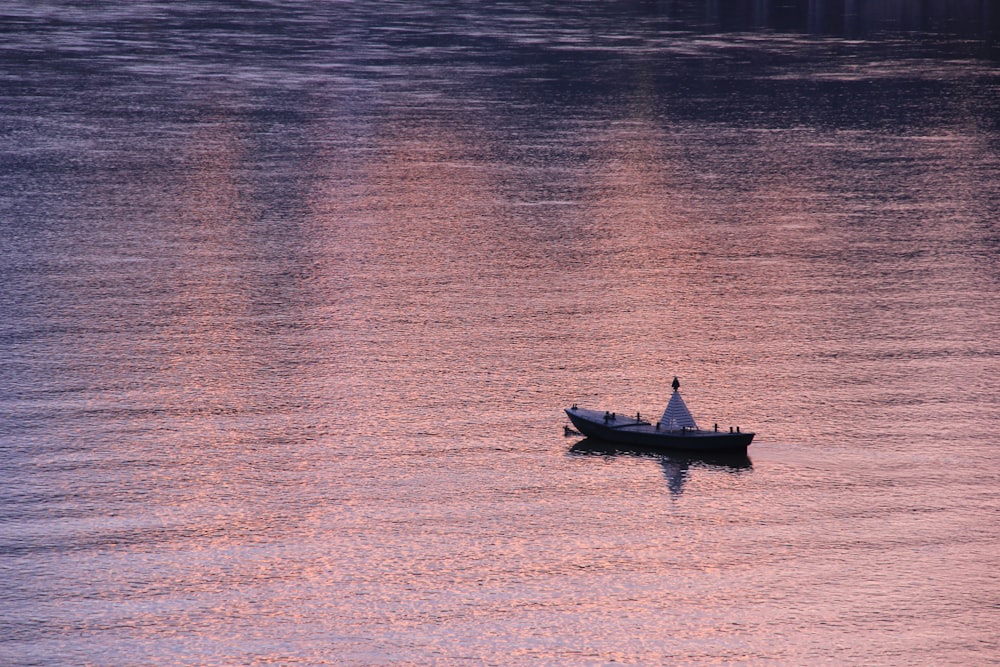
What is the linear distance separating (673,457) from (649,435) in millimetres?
1612

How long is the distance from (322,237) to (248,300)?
17.7 metres

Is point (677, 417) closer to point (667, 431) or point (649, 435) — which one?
point (667, 431)

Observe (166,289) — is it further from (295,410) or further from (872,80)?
(872,80)

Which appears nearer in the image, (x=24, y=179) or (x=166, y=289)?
(x=166, y=289)

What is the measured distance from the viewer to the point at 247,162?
147500 mm

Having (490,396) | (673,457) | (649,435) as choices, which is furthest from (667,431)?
(490,396)

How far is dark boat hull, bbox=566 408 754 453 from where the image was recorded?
77562mm

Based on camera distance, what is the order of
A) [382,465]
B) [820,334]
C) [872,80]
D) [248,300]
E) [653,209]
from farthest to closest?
1. [872,80]
2. [653,209]
3. [248,300]
4. [820,334]
5. [382,465]

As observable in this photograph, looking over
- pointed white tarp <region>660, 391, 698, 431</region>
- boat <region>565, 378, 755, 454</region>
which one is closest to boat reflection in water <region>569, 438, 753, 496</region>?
boat <region>565, 378, 755, 454</region>

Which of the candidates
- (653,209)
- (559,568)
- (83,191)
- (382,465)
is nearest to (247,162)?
(83,191)

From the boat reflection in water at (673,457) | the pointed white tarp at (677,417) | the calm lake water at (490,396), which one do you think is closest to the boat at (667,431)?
the pointed white tarp at (677,417)

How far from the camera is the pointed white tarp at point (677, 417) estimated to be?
79.0 meters

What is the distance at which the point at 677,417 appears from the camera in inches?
3115

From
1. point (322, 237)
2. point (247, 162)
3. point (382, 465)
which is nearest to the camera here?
point (382, 465)
